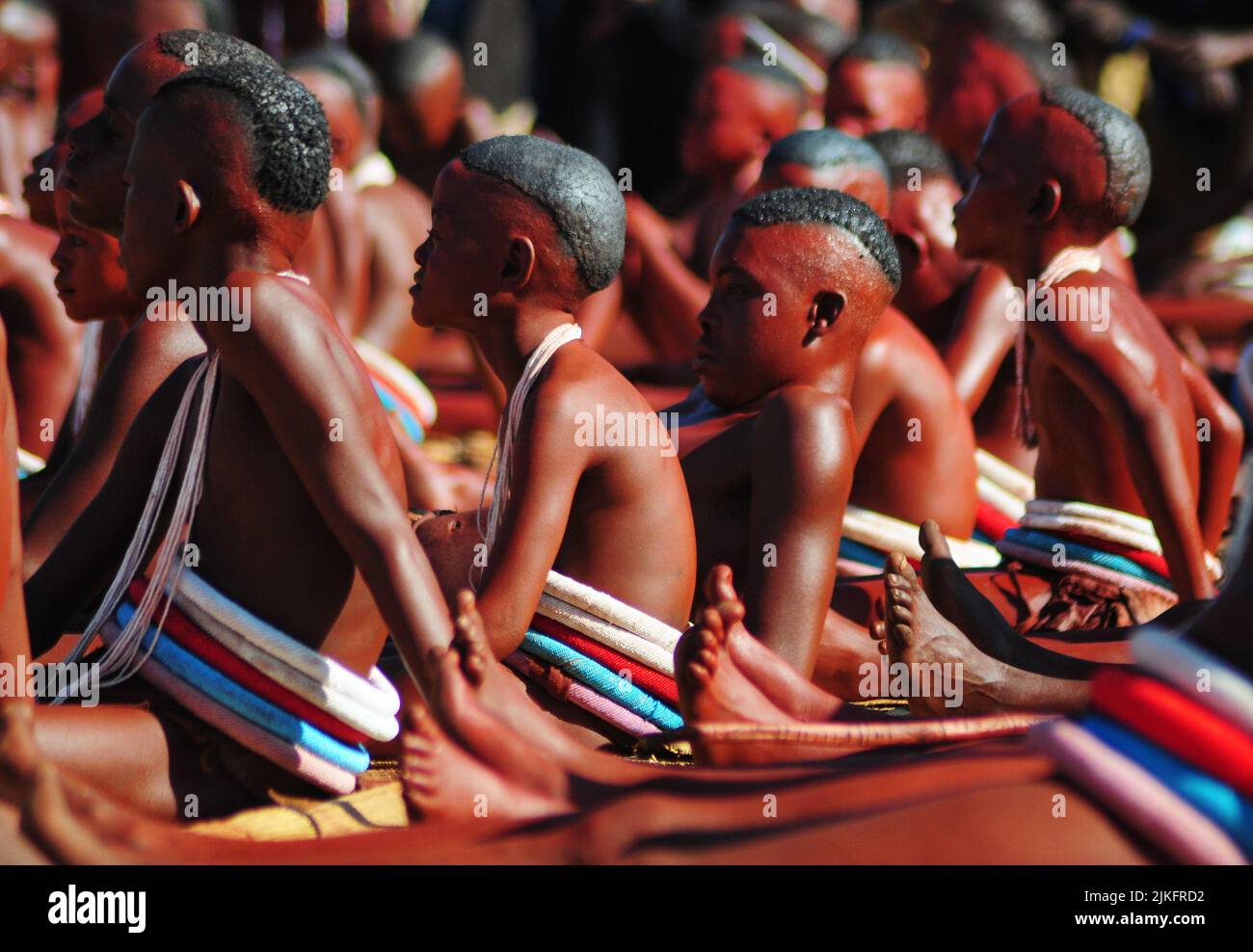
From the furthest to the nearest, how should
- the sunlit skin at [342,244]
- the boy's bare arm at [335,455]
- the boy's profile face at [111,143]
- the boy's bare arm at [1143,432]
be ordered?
→ the sunlit skin at [342,244], the boy's bare arm at [1143,432], the boy's profile face at [111,143], the boy's bare arm at [335,455]

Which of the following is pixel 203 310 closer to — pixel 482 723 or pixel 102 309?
pixel 482 723

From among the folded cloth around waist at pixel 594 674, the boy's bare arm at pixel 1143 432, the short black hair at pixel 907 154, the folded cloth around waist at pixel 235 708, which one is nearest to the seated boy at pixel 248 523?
the folded cloth around waist at pixel 235 708

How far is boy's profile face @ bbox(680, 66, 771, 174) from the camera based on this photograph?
6.44 meters

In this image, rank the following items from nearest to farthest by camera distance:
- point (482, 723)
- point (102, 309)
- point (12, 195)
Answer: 1. point (482, 723)
2. point (102, 309)
3. point (12, 195)

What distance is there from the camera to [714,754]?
7.36 feet

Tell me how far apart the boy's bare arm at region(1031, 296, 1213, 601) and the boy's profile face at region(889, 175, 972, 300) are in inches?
40.2

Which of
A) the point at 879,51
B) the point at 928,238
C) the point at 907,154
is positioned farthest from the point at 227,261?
the point at 879,51

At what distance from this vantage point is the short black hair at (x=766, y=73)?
6.55m

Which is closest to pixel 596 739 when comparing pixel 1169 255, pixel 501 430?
pixel 501 430

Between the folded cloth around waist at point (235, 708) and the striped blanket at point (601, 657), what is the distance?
0.43 m

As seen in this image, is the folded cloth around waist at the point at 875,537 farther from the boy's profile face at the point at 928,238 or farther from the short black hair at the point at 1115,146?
the boy's profile face at the point at 928,238

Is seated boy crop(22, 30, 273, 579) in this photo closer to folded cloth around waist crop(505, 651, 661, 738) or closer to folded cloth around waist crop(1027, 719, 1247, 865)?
folded cloth around waist crop(505, 651, 661, 738)

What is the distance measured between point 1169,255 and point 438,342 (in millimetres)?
3254

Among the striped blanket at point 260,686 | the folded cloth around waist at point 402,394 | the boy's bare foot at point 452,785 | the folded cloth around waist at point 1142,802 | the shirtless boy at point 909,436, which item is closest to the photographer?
the folded cloth around waist at point 1142,802
